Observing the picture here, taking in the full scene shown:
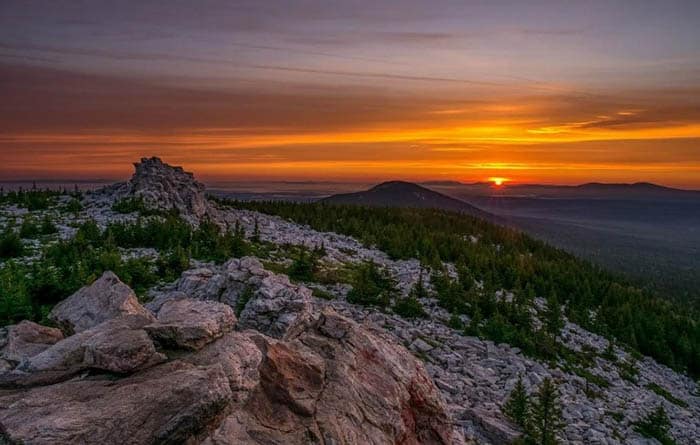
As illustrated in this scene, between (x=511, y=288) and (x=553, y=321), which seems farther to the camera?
(x=511, y=288)

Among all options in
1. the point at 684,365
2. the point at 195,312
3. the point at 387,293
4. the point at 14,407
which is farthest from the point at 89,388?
the point at 684,365

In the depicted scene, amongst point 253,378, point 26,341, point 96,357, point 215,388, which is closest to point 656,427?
point 253,378

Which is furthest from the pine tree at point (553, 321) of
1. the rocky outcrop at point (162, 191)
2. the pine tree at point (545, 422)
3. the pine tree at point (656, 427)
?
the rocky outcrop at point (162, 191)

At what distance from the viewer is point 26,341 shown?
45.9 feet

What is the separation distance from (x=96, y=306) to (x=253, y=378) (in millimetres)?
7768

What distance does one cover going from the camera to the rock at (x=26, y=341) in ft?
42.1

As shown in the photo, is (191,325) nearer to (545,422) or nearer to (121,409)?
(121,409)

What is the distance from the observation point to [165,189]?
4738 centimetres

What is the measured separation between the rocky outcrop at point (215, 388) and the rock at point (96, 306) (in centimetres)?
259

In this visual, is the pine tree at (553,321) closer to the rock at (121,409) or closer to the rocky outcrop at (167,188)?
the rock at (121,409)

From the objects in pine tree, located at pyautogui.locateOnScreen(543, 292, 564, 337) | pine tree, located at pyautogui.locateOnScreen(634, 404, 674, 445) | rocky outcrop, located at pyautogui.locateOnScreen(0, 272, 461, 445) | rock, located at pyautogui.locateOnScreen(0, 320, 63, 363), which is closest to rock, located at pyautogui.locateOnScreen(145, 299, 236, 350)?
rocky outcrop, located at pyautogui.locateOnScreen(0, 272, 461, 445)

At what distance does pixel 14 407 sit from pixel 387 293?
2142 cm

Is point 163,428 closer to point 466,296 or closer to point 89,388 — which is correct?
point 89,388

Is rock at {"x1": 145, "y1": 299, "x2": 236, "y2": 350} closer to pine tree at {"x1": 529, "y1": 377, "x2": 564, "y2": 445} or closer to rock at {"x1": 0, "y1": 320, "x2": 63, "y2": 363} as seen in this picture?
rock at {"x1": 0, "y1": 320, "x2": 63, "y2": 363}
